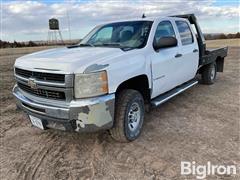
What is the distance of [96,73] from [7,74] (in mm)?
8809

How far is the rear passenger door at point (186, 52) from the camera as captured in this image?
6.05m

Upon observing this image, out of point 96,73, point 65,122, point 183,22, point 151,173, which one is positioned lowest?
point 151,173

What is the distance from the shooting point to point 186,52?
244 inches

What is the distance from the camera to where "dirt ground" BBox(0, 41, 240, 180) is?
3.70 metres

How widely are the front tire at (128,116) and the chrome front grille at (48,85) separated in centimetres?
83

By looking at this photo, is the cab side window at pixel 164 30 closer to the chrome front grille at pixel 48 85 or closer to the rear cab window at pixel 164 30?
the rear cab window at pixel 164 30

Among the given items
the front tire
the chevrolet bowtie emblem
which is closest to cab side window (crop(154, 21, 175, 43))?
the front tire

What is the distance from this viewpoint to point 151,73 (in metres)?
4.79

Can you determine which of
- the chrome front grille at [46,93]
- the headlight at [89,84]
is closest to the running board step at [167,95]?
the headlight at [89,84]

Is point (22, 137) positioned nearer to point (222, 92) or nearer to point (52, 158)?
point (52, 158)

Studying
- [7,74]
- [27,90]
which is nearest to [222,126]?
[27,90]

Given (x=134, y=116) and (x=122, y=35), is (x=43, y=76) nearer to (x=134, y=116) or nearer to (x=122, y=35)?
(x=134, y=116)

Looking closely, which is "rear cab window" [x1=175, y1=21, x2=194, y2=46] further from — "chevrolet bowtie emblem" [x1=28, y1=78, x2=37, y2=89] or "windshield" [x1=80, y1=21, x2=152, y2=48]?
"chevrolet bowtie emblem" [x1=28, y1=78, x2=37, y2=89]

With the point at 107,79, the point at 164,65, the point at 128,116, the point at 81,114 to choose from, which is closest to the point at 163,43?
the point at 164,65
